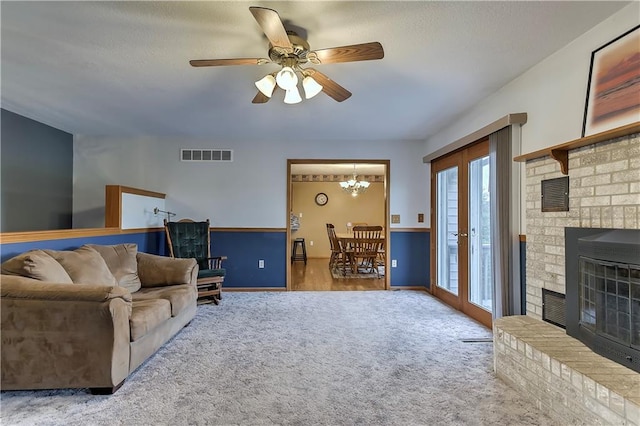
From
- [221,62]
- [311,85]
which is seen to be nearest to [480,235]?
[311,85]

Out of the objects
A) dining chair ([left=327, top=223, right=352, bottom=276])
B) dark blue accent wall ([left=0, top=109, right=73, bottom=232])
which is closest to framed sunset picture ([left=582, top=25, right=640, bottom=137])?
dining chair ([left=327, top=223, right=352, bottom=276])

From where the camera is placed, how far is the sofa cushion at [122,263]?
2996 mm

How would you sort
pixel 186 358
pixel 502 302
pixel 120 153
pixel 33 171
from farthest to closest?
pixel 120 153, pixel 33 171, pixel 502 302, pixel 186 358

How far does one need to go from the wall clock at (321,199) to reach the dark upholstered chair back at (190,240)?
480 centimetres

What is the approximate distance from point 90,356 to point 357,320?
2361 millimetres

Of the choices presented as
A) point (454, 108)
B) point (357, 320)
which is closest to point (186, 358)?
point (357, 320)

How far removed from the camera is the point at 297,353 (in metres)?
2.60

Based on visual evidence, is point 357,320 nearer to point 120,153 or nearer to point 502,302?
point 502,302

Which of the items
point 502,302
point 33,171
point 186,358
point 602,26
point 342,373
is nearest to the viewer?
point 602,26

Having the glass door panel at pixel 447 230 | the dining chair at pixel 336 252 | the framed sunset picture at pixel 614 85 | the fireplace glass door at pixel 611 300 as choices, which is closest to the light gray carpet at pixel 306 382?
the fireplace glass door at pixel 611 300

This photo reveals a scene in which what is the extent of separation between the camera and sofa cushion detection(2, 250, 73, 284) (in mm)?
2107

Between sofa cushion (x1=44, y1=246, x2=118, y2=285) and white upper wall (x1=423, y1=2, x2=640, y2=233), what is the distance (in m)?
3.57

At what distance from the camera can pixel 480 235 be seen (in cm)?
349

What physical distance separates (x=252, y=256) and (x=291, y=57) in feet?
11.3
